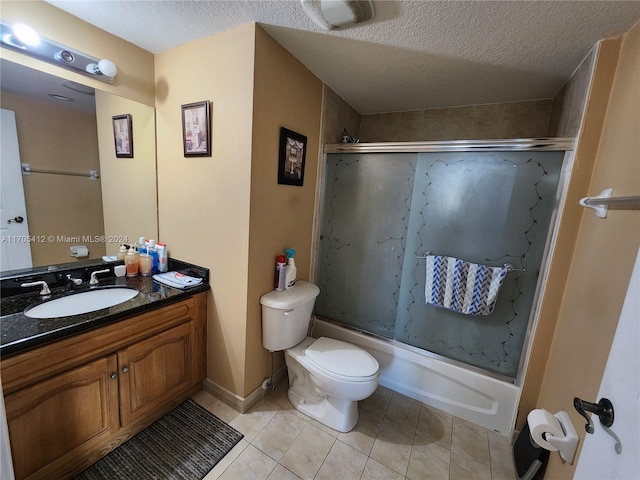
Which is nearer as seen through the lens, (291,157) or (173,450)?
(173,450)

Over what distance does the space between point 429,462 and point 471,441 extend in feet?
1.13

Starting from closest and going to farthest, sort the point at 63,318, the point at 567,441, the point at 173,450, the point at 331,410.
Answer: the point at 567,441, the point at 63,318, the point at 173,450, the point at 331,410

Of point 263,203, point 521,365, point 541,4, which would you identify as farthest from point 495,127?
point 263,203

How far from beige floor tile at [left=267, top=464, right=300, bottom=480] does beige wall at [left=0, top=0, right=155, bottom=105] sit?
7.31 feet

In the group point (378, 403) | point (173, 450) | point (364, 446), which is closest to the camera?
point (173, 450)

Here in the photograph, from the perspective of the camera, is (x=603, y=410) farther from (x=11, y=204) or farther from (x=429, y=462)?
(x=11, y=204)

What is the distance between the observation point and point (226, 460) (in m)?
1.34

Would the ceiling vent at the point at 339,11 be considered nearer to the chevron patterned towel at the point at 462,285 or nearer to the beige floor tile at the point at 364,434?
the chevron patterned towel at the point at 462,285

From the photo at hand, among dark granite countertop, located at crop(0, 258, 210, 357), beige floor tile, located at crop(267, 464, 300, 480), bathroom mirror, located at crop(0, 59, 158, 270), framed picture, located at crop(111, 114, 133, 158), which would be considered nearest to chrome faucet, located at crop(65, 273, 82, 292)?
dark granite countertop, located at crop(0, 258, 210, 357)

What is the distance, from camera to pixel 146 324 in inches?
52.9

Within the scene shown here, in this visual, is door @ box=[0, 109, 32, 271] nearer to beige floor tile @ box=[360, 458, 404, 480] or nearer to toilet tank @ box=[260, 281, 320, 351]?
toilet tank @ box=[260, 281, 320, 351]

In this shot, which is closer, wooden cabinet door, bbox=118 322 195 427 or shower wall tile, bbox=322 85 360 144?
wooden cabinet door, bbox=118 322 195 427

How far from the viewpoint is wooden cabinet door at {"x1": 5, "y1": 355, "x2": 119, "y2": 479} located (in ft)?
3.23

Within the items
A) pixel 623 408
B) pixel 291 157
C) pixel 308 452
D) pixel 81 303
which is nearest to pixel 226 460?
pixel 308 452
